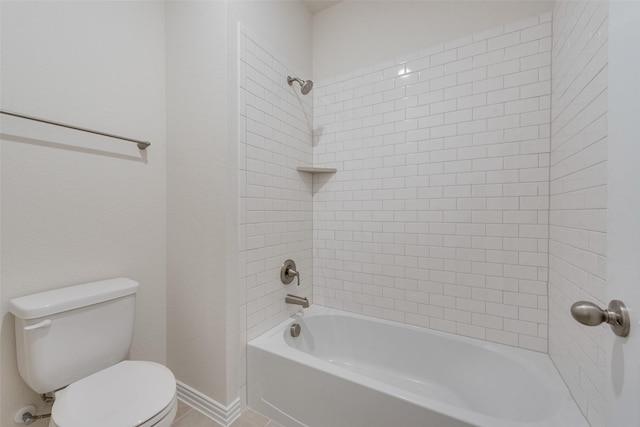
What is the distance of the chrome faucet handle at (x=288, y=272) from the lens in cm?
172

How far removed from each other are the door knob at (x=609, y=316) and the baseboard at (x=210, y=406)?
5.07ft

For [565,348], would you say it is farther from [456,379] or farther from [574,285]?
[456,379]

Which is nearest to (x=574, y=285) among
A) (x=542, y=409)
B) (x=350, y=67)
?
(x=542, y=409)

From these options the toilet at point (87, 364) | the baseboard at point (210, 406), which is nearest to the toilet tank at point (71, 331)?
the toilet at point (87, 364)

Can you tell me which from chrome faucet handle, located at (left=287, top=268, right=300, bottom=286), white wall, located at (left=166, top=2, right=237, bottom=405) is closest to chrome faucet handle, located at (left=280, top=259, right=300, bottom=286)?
chrome faucet handle, located at (left=287, top=268, right=300, bottom=286)

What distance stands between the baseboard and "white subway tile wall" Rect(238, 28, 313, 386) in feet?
0.50

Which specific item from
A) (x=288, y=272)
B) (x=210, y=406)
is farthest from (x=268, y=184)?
(x=210, y=406)

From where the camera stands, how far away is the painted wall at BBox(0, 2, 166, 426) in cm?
107

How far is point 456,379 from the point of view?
1.51m

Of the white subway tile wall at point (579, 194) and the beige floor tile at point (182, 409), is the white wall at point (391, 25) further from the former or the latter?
the beige floor tile at point (182, 409)

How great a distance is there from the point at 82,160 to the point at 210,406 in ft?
4.70

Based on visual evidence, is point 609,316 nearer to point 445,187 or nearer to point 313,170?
point 445,187

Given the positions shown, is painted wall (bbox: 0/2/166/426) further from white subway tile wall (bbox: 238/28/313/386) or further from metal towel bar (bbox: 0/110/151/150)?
white subway tile wall (bbox: 238/28/313/386)

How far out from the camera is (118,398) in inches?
38.9
